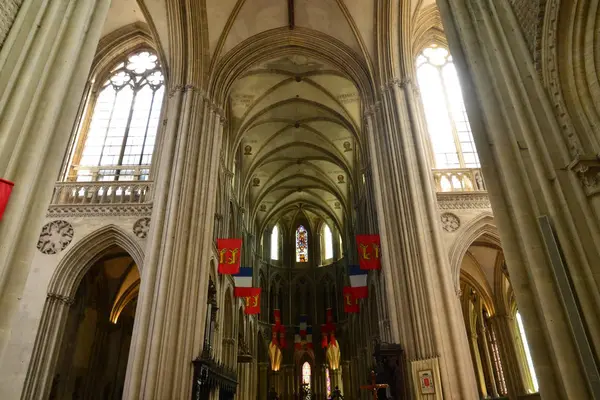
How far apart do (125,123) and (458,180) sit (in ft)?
38.3

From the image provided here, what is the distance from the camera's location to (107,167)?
13.5 metres

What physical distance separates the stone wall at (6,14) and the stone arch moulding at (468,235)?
10.9 metres

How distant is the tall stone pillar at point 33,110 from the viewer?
432 cm

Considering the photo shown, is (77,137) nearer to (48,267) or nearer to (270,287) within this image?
(48,267)

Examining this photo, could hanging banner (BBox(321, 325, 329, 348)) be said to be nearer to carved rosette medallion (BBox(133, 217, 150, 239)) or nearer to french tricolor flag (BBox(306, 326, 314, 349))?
french tricolor flag (BBox(306, 326, 314, 349))

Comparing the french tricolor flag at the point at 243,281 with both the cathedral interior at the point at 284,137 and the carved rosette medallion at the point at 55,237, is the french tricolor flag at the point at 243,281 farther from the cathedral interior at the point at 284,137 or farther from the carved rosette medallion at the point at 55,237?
the carved rosette medallion at the point at 55,237

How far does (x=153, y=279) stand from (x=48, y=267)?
3.59 meters

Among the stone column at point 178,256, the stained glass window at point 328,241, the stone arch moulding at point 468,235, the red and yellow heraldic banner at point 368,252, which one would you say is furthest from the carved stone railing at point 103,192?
the stained glass window at point 328,241

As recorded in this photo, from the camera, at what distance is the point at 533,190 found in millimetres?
4668

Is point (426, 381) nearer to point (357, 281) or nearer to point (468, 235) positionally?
point (468, 235)

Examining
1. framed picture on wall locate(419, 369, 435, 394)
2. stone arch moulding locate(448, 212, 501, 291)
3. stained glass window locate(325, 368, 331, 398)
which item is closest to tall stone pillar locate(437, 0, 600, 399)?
framed picture on wall locate(419, 369, 435, 394)

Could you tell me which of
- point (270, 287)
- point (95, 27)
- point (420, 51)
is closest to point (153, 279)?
point (95, 27)

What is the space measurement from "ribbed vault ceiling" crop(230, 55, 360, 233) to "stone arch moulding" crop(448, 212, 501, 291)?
27.3 ft

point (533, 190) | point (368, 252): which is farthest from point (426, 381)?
point (533, 190)
